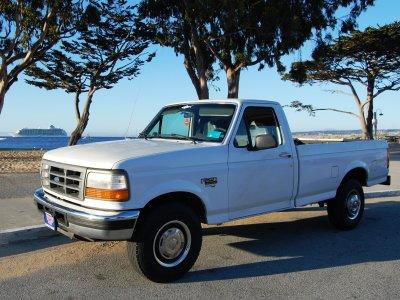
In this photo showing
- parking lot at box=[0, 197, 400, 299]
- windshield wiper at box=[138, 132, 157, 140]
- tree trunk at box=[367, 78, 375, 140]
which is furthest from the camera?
tree trunk at box=[367, 78, 375, 140]

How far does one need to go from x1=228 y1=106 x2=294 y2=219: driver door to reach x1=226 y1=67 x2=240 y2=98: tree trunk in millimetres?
12482

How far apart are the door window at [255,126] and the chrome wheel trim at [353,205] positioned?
1.89 m

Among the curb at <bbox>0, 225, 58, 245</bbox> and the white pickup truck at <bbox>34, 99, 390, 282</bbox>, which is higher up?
the white pickup truck at <bbox>34, 99, 390, 282</bbox>

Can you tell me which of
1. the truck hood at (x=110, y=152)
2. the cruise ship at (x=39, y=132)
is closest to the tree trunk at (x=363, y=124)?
the truck hood at (x=110, y=152)

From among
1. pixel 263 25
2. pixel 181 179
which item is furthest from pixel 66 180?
pixel 263 25

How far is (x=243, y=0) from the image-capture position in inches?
627

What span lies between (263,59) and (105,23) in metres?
10.6

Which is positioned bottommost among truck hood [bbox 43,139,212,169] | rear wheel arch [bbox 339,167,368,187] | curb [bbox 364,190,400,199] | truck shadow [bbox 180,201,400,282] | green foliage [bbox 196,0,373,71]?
truck shadow [bbox 180,201,400,282]

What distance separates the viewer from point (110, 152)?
16.8 ft

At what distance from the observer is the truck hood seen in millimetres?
4844

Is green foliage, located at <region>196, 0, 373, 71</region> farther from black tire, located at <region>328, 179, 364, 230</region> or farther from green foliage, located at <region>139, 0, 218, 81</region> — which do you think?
black tire, located at <region>328, 179, 364, 230</region>

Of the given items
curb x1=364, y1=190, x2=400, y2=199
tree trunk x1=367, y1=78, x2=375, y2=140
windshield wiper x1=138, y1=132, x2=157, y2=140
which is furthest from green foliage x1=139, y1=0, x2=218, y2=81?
tree trunk x1=367, y1=78, x2=375, y2=140

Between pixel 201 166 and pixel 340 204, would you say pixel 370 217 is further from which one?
pixel 201 166

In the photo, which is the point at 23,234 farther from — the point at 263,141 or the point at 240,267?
the point at 263,141
